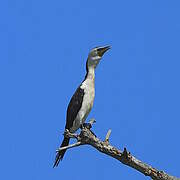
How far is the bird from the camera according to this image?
430 inches

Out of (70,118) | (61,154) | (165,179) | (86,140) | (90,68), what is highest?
(90,68)

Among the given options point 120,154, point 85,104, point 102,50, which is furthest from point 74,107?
point 120,154

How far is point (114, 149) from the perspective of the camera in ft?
25.1

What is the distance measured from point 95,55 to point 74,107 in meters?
1.09

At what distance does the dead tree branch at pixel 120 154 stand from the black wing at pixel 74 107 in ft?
8.84

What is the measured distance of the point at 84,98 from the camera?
1098cm

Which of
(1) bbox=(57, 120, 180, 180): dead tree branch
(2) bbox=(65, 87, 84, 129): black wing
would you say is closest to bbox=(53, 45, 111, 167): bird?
(2) bbox=(65, 87, 84, 129): black wing

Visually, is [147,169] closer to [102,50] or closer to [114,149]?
[114,149]

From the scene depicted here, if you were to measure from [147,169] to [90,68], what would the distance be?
4332mm

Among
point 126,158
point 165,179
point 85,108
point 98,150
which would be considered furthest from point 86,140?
point 85,108

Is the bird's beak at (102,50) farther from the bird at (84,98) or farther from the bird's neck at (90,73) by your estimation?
the bird's neck at (90,73)

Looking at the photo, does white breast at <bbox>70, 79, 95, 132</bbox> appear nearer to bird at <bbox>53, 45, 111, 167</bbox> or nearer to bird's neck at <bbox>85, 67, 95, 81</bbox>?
bird at <bbox>53, 45, 111, 167</bbox>

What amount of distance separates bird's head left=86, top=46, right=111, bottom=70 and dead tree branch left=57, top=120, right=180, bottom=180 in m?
3.17

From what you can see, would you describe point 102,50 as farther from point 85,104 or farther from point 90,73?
point 85,104
